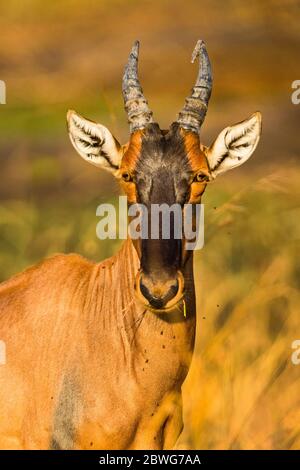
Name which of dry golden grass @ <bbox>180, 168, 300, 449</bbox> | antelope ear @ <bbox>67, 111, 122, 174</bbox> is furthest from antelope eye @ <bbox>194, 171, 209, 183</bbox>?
dry golden grass @ <bbox>180, 168, 300, 449</bbox>

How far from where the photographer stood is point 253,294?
39.2 ft

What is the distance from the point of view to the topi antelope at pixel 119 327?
9555 millimetres

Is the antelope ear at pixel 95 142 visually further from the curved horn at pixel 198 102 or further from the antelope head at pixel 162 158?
the curved horn at pixel 198 102

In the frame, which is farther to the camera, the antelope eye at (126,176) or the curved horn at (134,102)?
the curved horn at (134,102)

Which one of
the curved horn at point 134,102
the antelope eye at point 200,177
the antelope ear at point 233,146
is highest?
the curved horn at point 134,102

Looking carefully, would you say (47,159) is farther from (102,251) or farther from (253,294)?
(253,294)

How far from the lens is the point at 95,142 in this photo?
10031 millimetres

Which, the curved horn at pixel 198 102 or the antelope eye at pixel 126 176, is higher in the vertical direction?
the curved horn at pixel 198 102

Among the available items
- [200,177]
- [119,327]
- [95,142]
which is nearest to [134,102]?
[95,142]

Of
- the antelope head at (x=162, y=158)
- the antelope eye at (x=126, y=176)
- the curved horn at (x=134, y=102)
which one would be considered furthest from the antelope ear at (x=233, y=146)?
the antelope eye at (x=126, y=176)

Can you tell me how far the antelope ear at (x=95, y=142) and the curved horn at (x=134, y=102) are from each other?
0.72ft

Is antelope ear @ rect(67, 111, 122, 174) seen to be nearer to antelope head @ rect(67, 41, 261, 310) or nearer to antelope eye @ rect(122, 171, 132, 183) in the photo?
antelope head @ rect(67, 41, 261, 310)

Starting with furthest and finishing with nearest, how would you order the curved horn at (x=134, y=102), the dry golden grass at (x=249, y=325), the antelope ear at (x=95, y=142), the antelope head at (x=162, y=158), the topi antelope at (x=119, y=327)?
the dry golden grass at (x=249, y=325) → the antelope ear at (x=95, y=142) → the curved horn at (x=134, y=102) → the topi antelope at (x=119, y=327) → the antelope head at (x=162, y=158)
